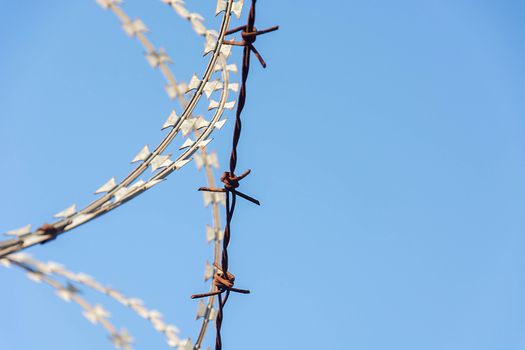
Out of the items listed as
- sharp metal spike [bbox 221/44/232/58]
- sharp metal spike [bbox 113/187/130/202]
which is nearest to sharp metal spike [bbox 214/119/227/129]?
sharp metal spike [bbox 221/44/232/58]

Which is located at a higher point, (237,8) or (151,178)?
(237,8)

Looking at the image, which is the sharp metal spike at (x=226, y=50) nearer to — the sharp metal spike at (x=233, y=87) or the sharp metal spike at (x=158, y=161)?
the sharp metal spike at (x=233, y=87)

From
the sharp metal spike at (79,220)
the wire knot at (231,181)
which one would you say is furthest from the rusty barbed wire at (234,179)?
the sharp metal spike at (79,220)

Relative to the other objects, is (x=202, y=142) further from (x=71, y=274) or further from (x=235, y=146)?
(x=71, y=274)

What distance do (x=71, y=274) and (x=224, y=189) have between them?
3.20 feet

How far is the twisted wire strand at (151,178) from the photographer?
438cm

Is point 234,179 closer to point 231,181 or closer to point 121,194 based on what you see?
point 231,181

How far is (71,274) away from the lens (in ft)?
15.4

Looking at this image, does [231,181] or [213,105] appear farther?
[213,105]

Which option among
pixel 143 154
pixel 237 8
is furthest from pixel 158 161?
pixel 237 8

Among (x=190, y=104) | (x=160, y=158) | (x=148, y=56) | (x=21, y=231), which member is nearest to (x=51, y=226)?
(x=21, y=231)

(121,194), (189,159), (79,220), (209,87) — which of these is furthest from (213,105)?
(79,220)

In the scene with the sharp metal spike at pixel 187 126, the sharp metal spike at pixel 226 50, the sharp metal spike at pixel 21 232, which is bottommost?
the sharp metal spike at pixel 21 232

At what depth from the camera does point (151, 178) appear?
489cm
